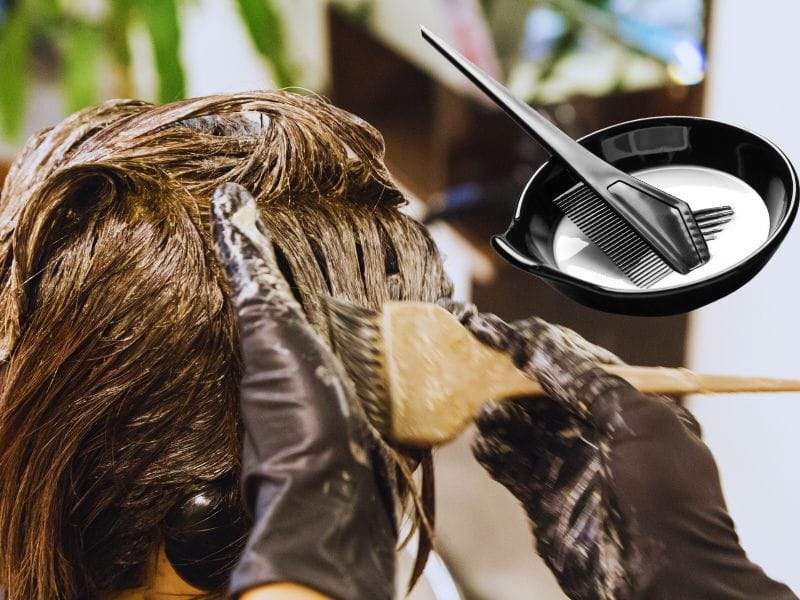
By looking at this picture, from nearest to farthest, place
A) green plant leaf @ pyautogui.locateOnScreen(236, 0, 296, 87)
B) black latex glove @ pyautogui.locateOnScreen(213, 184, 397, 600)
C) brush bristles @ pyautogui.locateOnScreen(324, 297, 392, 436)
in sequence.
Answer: black latex glove @ pyautogui.locateOnScreen(213, 184, 397, 600) → brush bristles @ pyautogui.locateOnScreen(324, 297, 392, 436) → green plant leaf @ pyautogui.locateOnScreen(236, 0, 296, 87)

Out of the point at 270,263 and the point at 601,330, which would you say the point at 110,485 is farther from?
the point at 601,330

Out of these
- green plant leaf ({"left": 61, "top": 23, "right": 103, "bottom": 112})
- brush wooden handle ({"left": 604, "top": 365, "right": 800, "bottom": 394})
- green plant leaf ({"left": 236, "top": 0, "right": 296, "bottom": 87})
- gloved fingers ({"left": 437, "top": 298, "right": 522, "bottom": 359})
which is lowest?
gloved fingers ({"left": 437, "top": 298, "right": 522, "bottom": 359})

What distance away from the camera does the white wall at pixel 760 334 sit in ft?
2.47

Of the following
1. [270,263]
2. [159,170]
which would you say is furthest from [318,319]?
[159,170]

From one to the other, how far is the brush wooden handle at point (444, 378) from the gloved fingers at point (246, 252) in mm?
126

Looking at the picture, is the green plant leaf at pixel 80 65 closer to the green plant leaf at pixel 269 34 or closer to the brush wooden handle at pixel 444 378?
the green plant leaf at pixel 269 34

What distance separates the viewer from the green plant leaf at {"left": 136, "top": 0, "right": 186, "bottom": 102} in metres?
1.12

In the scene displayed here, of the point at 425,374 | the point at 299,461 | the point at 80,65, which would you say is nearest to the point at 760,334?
the point at 425,374

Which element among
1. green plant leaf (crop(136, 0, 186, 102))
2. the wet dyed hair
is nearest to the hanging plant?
green plant leaf (crop(136, 0, 186, 102))

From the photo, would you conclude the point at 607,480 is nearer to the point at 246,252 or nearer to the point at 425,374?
the point at 425,374

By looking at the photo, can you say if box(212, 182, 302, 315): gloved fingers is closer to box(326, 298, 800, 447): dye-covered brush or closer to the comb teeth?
box(326, 298, 800, 447): dye-covered brush

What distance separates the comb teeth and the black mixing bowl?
0.06 ft

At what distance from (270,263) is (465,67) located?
1.27 feet

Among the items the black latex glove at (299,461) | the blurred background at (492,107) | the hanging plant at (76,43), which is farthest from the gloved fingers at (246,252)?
the hanging plant at (76,43)
